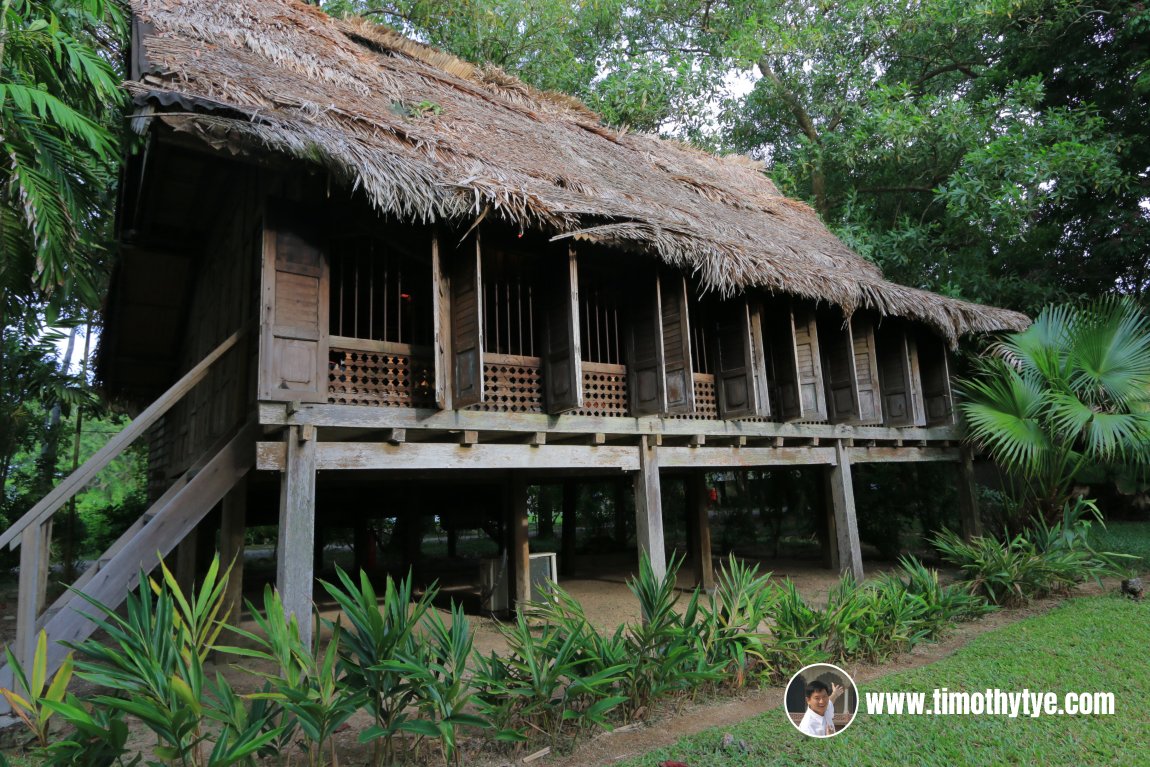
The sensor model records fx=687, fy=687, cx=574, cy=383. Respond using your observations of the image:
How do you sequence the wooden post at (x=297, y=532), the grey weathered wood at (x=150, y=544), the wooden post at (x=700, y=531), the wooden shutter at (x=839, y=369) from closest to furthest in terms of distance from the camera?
the grey weathered wood at (x=150, y=544)
the wooden post at (x=297, y=532)
the wooden shutter at (x=839, y=369)
the wooden post at (x=700, y=531)

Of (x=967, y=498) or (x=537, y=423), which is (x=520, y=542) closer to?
(x=537, y=423)

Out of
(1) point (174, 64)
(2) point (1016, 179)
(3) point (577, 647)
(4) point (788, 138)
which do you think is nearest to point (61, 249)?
(1) point (174, 64)

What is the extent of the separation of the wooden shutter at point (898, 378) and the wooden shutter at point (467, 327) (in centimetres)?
698

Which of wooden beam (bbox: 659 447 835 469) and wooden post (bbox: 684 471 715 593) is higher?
wooden beam (bbox: 659 447 835 469)

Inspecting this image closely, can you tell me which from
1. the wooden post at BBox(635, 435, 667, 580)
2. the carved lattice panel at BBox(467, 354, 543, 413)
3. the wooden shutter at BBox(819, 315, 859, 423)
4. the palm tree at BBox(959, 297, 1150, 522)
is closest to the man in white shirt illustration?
the wooden post at BBox(635, 435, 667, 580)

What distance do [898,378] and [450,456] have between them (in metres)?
7.32

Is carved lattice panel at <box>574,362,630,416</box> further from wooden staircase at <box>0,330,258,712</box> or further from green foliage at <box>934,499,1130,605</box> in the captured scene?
green foliage at <box>934,499,1130,605</box>

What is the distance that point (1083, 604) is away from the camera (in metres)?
7.47

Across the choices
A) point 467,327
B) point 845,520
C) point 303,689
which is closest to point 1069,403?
point 845,520

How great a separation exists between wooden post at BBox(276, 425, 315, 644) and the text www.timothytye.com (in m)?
4.02

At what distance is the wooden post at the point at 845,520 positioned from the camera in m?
8.91

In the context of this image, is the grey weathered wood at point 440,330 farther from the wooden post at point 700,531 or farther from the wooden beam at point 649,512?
the wooden post at point 700,531

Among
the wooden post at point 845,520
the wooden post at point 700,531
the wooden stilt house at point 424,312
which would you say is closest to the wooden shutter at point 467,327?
the wooden stilt house at point 424,312

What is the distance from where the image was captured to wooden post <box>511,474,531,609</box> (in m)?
8.29
